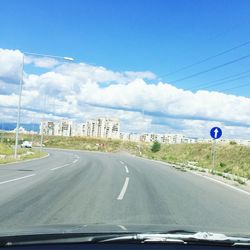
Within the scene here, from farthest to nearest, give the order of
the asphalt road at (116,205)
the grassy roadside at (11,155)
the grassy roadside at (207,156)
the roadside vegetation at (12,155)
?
the grassy roadside at (207,156) → the roadside vegetation at (12,155) → the grassy roadside at (11,155) → the asphalt road at (116,205)

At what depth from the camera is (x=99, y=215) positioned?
35.2 ft

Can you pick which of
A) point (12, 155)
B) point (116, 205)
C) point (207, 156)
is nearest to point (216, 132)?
point (116, 205)

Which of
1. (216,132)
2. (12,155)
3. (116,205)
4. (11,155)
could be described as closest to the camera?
(116,205)

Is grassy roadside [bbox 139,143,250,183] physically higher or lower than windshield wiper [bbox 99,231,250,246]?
lower

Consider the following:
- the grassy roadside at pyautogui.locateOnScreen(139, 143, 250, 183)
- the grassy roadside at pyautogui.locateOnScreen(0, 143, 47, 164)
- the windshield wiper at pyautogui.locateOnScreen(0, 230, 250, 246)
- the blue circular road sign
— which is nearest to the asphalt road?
the windshield wiper at pyautogui.locateOnScreen(0, 230, 250, 246)

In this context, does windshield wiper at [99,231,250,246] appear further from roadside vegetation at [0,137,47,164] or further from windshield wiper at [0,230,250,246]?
roadside vegetation at [0,137,47,164]

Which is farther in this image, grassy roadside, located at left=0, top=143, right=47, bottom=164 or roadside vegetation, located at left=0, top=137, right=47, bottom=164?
roadside vegetation, located at left=0, top=137, right=47, bottom=164

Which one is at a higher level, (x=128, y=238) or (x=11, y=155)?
(x=128, y=238)

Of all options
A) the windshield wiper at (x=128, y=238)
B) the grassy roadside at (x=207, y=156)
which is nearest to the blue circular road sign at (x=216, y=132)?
the grassy roadside at (x=207, y=156)

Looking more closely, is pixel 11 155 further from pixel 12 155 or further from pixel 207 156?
pixel 207 156

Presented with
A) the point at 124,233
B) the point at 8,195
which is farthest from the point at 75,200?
the point at 124,233

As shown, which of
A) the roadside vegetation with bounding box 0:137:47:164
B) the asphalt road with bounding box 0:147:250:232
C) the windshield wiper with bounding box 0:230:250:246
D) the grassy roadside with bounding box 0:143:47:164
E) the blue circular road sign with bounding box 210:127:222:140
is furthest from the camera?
the roadside vegetation with bounding box 0:137:47:164

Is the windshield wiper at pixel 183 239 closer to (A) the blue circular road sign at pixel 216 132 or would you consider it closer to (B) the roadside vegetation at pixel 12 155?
(A) the blue circular road sign at pixel 216 132

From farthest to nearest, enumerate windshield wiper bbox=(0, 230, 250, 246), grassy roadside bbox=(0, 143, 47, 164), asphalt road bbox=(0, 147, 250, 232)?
grassy roadside bbox=(0, 143, 47, 164) → asphalt road bbox=(0, 147, 250, 232) → windshield wiper bbox=(0, 230, 250, 246)
